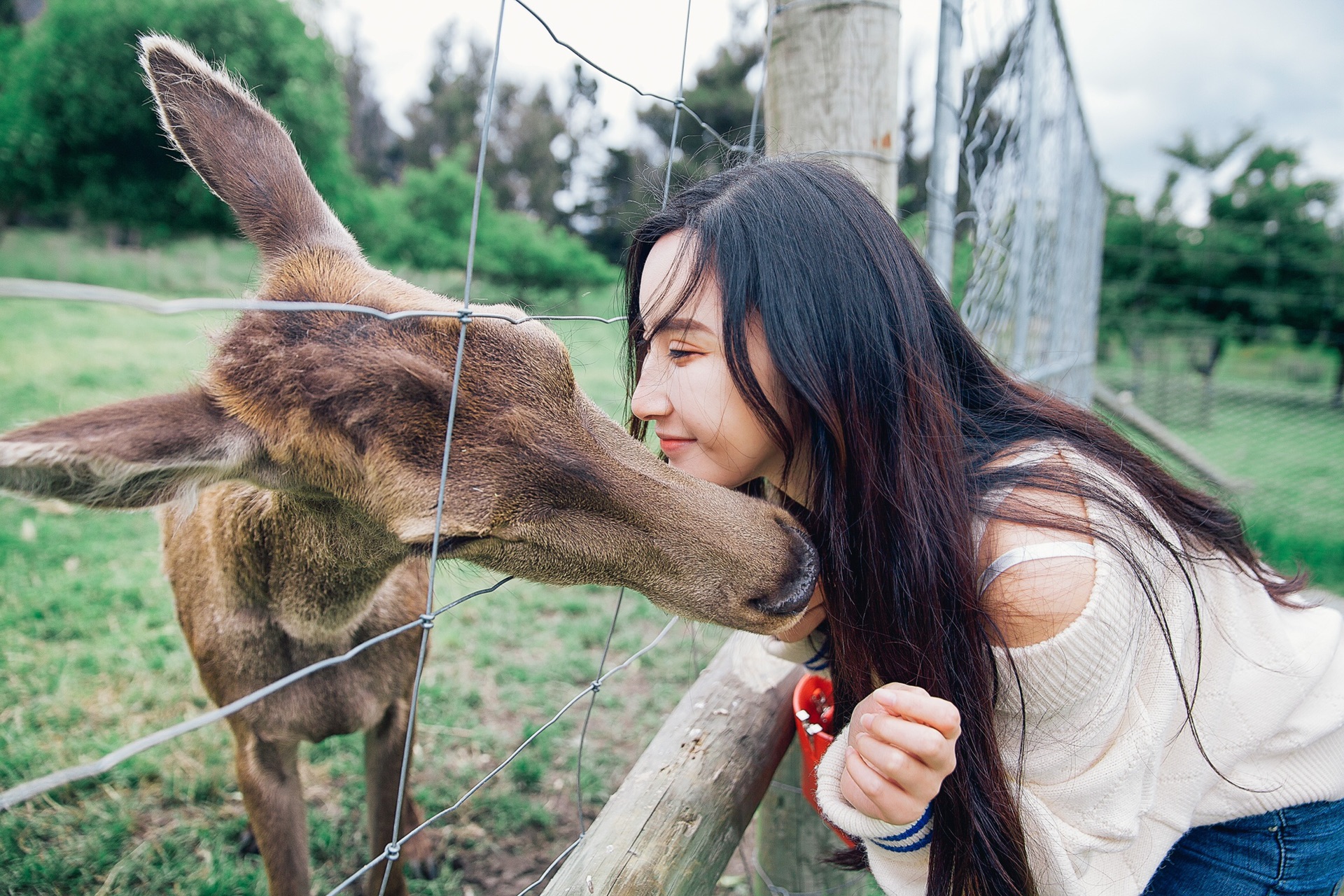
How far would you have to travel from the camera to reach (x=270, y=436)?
1.54 meters

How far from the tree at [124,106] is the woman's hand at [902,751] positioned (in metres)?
14.3

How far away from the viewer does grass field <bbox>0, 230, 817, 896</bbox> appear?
2.64 metres

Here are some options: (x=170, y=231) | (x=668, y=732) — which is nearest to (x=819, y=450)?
(x=668, y=732)

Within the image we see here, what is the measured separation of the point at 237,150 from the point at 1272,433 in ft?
55.8

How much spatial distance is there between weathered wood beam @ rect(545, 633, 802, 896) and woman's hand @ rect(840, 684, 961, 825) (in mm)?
448

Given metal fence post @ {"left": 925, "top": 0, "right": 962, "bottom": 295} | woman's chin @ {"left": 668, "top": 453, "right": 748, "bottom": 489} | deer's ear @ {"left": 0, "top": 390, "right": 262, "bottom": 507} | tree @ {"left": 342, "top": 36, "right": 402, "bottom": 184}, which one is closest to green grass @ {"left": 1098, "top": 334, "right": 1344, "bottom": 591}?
metal fence post @ {"left": 925, "top": 0, "right": 962, "bottom": 295}

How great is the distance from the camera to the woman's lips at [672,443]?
1.67m

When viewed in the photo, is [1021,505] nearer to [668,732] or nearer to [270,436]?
[668,732]

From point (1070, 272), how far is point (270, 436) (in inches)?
248

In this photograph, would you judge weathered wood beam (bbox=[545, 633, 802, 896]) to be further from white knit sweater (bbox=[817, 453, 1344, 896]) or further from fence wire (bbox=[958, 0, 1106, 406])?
fence wire (bbox=[958, 0, 1106, 406])

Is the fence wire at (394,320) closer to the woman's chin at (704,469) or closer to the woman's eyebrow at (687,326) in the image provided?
the woman's eyebrow at (687,326)

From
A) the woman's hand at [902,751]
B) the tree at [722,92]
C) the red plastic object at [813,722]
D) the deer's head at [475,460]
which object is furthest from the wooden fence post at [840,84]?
the tree at [722,92]

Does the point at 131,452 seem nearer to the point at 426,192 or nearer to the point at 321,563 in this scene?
the point at 321,563

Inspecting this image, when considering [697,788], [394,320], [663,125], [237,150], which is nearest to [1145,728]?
[697,788]
